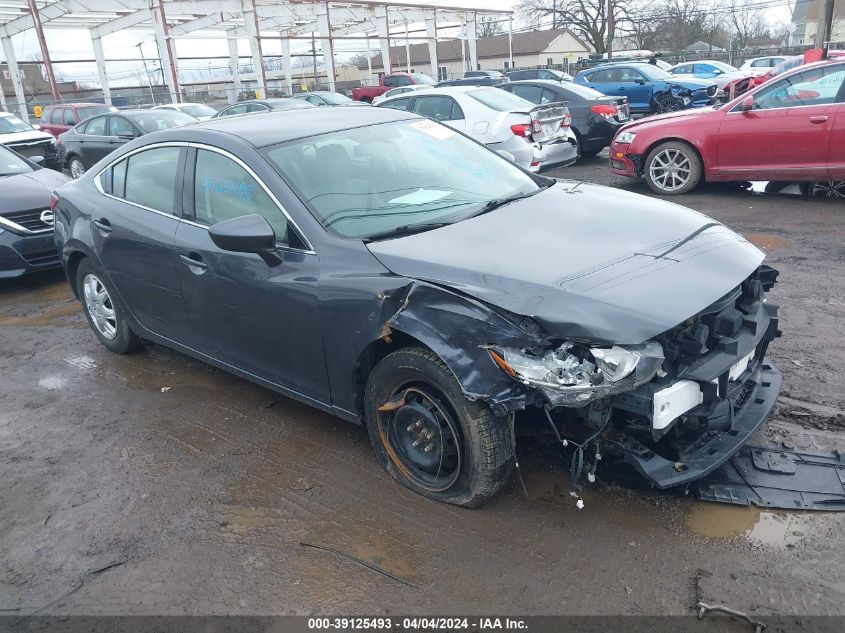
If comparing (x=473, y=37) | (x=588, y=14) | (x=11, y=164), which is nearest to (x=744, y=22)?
(x=588, y=14)

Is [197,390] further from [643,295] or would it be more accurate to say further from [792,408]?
[792,408]

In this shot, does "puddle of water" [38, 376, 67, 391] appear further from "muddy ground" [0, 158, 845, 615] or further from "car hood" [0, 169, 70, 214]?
"car hood" [0, 169, 70, 214]

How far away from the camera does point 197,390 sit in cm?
470

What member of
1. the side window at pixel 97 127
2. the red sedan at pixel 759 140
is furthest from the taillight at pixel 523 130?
the side window at pixel 97 127

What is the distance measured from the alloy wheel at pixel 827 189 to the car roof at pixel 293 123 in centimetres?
628

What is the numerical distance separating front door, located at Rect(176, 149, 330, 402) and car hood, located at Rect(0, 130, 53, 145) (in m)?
12.8

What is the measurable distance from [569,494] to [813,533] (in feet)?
3.29

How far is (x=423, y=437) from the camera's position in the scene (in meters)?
3.21

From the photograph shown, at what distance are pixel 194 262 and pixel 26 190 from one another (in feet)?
16.1

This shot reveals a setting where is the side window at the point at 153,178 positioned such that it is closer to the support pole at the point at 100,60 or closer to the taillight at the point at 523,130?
the taillight at the point at 523,130

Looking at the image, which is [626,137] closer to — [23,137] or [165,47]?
[23,137]

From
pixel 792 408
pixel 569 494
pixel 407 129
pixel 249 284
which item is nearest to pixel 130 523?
pixel 249 284

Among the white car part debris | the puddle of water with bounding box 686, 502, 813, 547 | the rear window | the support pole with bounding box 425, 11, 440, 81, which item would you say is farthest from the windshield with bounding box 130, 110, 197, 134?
the support pole with bounding box 425, 11, 440, 81

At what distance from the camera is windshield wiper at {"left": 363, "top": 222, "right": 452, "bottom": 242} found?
11.0 feet
